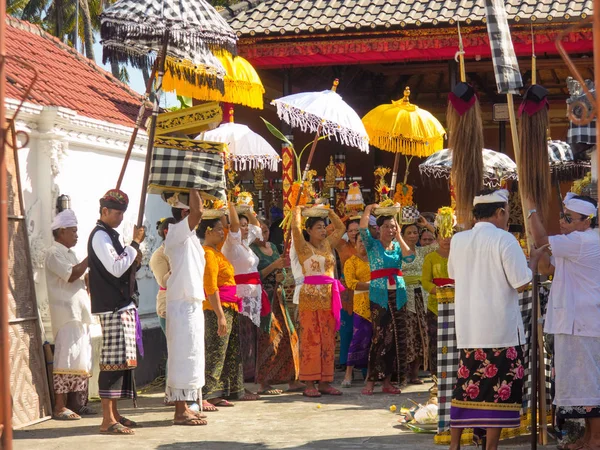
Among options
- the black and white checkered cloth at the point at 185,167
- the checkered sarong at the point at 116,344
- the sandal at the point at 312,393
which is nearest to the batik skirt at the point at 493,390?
the black and white checkered cloth at the point at 185,167

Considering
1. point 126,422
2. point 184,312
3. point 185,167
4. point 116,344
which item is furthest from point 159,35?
point 126,422

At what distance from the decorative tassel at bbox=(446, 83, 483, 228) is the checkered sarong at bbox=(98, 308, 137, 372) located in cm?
292

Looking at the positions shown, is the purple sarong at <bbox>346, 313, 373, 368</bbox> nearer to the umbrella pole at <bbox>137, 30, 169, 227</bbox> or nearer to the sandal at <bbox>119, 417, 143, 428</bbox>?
the sandal at <bbox>119, 417, 143, 428</bbox>

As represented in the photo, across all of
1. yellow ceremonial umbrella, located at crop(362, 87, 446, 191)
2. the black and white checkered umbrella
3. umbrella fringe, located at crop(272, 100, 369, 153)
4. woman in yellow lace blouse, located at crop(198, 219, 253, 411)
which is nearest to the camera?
the black and white checkered umbrella

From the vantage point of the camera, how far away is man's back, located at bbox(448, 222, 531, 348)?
6.55 metres

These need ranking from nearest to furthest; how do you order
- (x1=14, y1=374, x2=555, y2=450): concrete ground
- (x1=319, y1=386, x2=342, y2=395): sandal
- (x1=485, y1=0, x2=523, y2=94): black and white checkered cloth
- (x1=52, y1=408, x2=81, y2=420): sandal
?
(x1=485, y1=0, x2=523, y2=94): black and white checkered cloth
(x1=14, y1=374, x2=555, y2=450): concrete ground
(x1=52, y1=408, x2=81, y2=420): sandal
(x1=319, y1=386, x2=342, y2=395): sandal

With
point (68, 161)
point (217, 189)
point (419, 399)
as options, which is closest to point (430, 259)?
point (419, 399)

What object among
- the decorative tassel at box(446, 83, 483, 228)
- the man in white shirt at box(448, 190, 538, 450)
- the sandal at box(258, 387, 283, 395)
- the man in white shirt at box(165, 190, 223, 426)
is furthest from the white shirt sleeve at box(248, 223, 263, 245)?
the man in white shirt at box(448, 190, 538, 450)

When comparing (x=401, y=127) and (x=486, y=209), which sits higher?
(x=401, y=127)

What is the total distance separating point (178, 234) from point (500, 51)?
301 cm

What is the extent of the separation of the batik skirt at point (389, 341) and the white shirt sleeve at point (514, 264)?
393 centimetres

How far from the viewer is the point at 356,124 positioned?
1110 centimetres

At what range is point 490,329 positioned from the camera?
6609 mm

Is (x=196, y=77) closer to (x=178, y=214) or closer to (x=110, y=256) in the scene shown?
(x=178, y=214)
